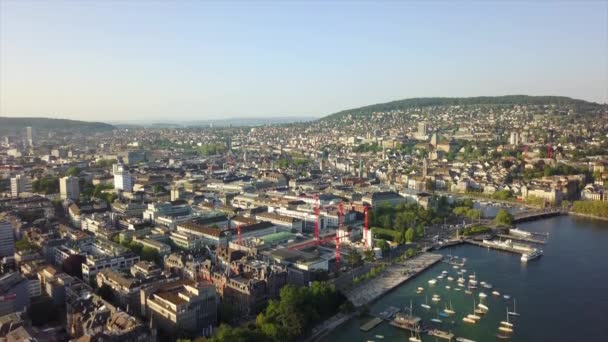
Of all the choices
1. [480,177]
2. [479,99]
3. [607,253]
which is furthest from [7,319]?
[479,99]

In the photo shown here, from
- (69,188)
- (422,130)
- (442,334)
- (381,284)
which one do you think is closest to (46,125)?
(422,130)

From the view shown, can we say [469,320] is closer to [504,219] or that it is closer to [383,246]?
[383,246]

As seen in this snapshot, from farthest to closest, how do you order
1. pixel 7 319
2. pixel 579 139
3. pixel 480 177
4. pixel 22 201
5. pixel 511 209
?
pixel 579 139, pixel 480 177, pixel 511 209, pixel 22 201, pixel 7 319

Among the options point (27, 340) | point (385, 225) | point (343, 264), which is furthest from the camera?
point (385, 225)

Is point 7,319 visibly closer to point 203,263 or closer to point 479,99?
point 203,263

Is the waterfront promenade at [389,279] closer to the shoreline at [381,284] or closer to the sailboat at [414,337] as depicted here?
the shoreline at [381,284]

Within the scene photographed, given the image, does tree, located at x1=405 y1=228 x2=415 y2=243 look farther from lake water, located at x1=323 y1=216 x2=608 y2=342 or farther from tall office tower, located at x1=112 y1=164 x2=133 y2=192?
tall office tower, located at x1=112 y1=164 x2=133 y2=192

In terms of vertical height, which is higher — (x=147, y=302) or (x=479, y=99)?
(x=479, y=99)
